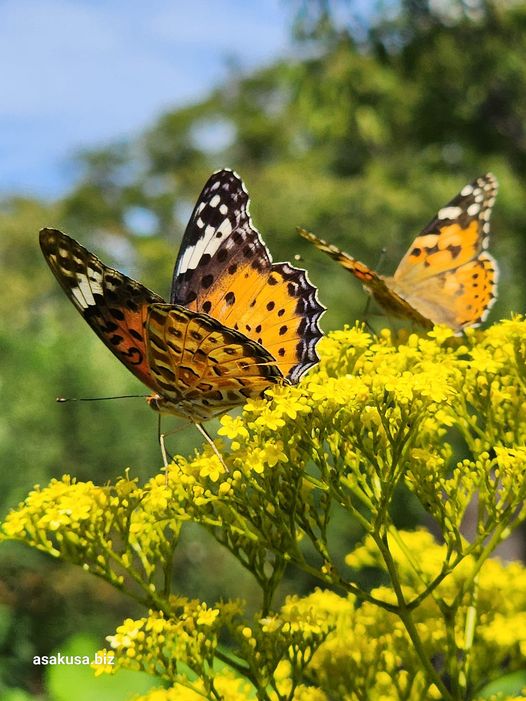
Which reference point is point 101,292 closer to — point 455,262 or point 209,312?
point 209,312

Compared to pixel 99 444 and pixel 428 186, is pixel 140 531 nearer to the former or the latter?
pixel 99 444

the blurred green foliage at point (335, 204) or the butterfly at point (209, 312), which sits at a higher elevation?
the blurred green foliage at point (335, 204)

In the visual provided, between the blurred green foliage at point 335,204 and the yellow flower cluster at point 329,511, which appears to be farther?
the blurred green foliage at point 335,204

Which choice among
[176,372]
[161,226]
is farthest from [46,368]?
[161,226]

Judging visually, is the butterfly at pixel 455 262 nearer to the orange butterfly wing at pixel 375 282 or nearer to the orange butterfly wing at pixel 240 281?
the orange butterfly wing at pixel 375 282

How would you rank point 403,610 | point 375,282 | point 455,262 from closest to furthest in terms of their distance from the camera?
point 403,610 < point 375,282 < point 455,262

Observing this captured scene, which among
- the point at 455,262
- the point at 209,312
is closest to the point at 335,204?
the point at 455,262

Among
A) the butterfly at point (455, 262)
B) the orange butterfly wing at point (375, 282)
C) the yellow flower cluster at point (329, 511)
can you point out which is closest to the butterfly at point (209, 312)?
the yellow flower cluster at point (329, 511)
